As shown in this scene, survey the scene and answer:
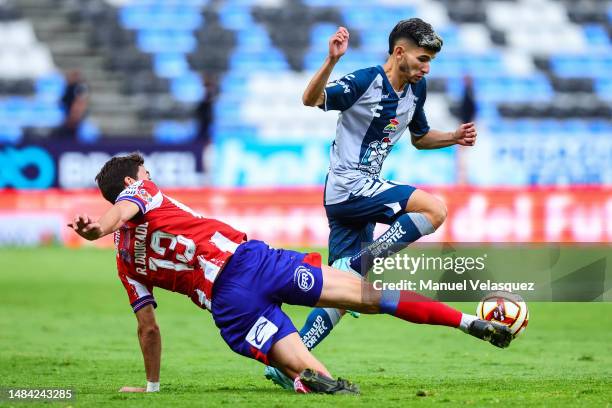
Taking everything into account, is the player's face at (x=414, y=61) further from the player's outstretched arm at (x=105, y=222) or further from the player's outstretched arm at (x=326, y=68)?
the player's outstretched arm at (x=105, y=222)

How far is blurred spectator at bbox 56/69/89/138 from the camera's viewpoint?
73.6 feet

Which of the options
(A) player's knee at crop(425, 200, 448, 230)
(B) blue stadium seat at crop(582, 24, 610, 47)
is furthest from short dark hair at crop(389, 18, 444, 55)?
(B) blue stadium seat at crop(582, 24, 610, 47)

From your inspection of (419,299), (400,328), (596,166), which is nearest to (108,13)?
(596,166)

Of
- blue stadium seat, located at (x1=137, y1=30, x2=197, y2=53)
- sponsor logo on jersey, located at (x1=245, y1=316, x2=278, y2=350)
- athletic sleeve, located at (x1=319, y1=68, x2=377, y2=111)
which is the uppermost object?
blue stadium seat, located at (x1=137, y1=30, x2=197, y2=53)

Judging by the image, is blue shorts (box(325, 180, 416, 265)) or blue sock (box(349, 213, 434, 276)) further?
blue shorts (box(325, 180, 416, 265))

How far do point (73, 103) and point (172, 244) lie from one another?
16.5 metres

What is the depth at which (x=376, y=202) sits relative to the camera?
7.61m

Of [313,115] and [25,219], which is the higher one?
[313,115]

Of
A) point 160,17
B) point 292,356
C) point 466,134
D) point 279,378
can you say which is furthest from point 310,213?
point 292,356

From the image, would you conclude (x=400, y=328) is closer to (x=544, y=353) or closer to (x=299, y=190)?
(x=544, y=353)

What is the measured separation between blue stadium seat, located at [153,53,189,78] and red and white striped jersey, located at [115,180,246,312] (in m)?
19.8

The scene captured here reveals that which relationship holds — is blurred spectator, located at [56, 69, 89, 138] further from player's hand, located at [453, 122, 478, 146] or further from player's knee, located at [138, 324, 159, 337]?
player's knee, located at [138, 324, 159, 337]

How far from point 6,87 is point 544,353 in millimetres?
18882

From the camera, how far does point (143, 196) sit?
677 cm
